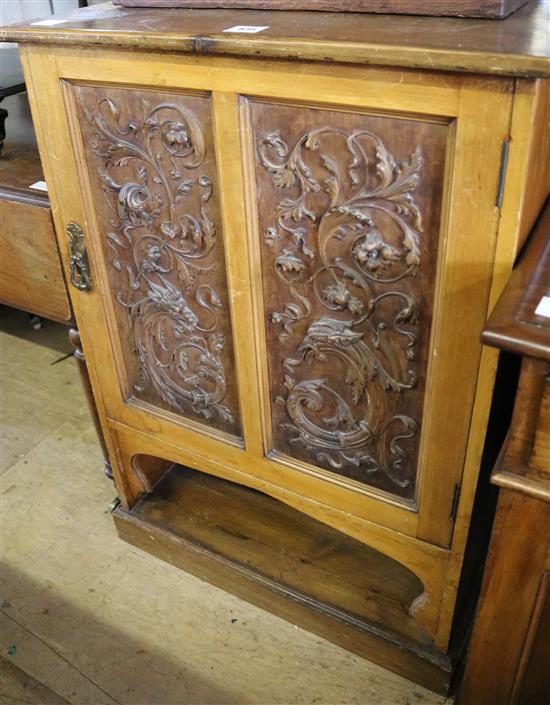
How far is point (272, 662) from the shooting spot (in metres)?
1.43

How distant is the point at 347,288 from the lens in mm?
995

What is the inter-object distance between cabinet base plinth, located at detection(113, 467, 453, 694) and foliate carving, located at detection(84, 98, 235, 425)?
376 millimetres

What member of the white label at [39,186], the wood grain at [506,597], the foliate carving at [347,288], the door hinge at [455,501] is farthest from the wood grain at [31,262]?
the wood grain at [506,597]

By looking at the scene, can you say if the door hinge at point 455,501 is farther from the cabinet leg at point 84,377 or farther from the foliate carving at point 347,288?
the cabinet leg at point 84,377

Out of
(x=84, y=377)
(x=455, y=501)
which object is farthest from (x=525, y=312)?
(x=84, y=377)

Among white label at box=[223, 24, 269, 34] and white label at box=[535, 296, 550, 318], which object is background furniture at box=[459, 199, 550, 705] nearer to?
white label at box=[535, 296, 550, 318]

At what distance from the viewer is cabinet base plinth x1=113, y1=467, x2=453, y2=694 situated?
1377mm

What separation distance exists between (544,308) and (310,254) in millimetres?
344

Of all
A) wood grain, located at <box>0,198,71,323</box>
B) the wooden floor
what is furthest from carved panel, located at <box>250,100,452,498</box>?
wood grain, located at <box>0,198,71,323</box>

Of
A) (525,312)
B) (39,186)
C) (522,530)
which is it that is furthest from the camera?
(39,186)

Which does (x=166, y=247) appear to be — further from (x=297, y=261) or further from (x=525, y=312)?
(x=525, y=312)

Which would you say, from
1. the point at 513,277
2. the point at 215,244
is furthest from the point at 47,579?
the point at 513,277

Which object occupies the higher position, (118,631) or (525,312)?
(525,312)

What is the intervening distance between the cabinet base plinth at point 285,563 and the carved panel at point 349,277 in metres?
0.38
